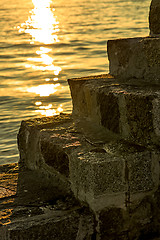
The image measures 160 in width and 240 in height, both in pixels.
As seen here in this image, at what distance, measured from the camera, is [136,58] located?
340 centimetres

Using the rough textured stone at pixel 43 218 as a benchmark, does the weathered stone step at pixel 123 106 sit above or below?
above

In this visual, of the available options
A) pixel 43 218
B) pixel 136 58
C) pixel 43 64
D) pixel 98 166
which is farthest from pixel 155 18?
pixel 43 64

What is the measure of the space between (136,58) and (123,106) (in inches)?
20.4

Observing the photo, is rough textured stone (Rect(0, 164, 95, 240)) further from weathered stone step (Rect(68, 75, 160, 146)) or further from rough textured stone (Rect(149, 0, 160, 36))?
rough textured stone (Rect(149, 0, 160, 36))

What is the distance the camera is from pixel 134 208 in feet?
9.37

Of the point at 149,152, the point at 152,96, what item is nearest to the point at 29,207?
the point at 149,152

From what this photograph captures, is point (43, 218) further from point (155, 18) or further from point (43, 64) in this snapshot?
point (43, 64)

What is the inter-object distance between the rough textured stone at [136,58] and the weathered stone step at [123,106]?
0.07 metres

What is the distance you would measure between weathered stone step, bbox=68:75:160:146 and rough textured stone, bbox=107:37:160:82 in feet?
0.22

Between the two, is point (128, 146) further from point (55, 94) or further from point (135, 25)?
point (135, 25)

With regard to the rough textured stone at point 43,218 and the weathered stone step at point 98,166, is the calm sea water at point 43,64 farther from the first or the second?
the rough textured stone at point 43,218

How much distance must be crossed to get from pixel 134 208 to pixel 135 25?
51.4 feet

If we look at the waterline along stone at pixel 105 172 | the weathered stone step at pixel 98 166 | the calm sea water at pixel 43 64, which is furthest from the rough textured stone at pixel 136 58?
the calm sea water at pixel 43 64

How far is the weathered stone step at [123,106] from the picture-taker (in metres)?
2.82
